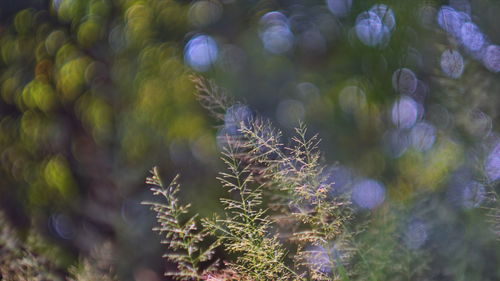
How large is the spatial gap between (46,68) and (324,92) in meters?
0.94

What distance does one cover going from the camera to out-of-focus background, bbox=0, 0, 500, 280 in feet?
4.58

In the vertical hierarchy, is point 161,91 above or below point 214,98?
below

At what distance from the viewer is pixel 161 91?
1728 millimetres

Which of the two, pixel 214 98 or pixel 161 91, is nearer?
pixel 214 98

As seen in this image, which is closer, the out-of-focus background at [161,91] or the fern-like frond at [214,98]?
the fern-like frond at [214,98]

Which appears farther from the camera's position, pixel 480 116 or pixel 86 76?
pixel 86 76

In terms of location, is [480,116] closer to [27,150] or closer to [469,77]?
[469,77]

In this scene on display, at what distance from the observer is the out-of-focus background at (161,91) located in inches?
54.9

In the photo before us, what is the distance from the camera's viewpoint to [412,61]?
1.43m

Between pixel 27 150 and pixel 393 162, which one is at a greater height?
pixel 393 162

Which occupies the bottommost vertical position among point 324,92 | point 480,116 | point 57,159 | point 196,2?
point 57,159

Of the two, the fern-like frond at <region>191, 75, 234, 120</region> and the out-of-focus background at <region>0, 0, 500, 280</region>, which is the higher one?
the fern-like frond at <region>191, 75, 234, 120</region>

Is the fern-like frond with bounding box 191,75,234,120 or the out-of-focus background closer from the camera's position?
the fern-like frond with bounding box 191,75,234,120

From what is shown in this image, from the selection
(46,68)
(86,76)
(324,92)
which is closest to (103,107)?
(86,76)
